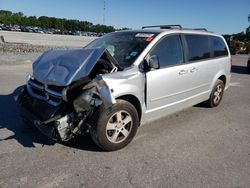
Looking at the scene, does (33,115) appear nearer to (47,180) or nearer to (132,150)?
(47,180)

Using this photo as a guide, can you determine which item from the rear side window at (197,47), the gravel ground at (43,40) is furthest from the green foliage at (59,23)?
the rear side window at (197,47)

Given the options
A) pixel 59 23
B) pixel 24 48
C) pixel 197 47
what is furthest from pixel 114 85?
pixel 59 23

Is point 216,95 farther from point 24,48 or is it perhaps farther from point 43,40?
point 43,40

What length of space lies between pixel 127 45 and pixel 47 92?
1.63 metres

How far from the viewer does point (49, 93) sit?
3982mm

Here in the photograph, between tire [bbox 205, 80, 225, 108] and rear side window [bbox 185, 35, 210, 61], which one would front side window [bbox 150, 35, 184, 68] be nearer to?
rear side window [bbox 185, 35, 210, 61]

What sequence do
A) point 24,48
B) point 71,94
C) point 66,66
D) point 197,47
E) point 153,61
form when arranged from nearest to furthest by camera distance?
point 71,94
point 66,66
point 153,61
point 197,47
point 24,48

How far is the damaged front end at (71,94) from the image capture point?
3693mm

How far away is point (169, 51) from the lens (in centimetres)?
496

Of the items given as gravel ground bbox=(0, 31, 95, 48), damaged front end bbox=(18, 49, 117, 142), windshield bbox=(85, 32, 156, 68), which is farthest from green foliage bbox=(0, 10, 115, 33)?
damaged front end bbox=(18, 49, 117, 142)

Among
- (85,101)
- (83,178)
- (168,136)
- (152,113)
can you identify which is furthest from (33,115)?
(168,136)

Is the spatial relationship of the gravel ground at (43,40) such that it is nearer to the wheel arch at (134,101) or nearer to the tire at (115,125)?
the wheel arch at (134,101)

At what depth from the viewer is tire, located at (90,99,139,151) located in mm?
3830

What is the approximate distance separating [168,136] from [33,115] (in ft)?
7.32
